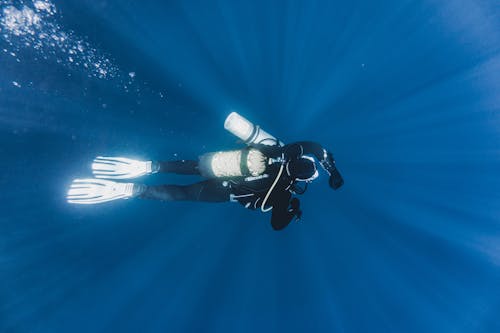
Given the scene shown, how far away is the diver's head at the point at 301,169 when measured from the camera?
3.03 m

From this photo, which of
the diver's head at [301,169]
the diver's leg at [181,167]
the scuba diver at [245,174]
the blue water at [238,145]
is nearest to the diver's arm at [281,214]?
the scuba diver at [245,174]

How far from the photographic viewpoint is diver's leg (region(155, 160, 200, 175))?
4.20 m

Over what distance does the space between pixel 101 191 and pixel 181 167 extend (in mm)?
1262

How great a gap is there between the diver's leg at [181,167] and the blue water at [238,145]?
1829 mm

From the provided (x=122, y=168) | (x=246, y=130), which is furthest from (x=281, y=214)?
(x=122, y=168)

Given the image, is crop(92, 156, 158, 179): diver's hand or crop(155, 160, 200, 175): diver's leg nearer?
crop(155, 160, 200, 175): diver's leg

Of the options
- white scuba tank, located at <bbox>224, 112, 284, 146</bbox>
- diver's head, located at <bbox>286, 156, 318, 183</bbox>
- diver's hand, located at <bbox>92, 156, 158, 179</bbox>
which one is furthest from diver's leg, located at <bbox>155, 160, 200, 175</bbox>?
diver's head, located at <bbox>286, 156, 318, 183</bbox>

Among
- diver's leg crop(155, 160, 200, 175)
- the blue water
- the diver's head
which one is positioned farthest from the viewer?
the blue water

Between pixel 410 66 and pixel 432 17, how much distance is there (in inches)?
35.3

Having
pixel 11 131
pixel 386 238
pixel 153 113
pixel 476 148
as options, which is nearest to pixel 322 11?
pixel 153 113

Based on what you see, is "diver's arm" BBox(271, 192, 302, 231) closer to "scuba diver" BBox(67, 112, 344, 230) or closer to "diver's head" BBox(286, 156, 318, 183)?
"scuba diver" BBox(67, 112, 344, 230)

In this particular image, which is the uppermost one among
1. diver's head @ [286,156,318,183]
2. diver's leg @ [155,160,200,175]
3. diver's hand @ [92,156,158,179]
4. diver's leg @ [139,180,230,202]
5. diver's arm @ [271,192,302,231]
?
diver's hand @ [92,156,158,179]

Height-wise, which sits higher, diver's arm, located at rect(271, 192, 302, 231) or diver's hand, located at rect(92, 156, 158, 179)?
diver's hand, located at rect(92, 156, 158, 179)

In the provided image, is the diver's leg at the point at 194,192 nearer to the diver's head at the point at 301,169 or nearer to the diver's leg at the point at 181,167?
the diver's leg at the point at 181,167
